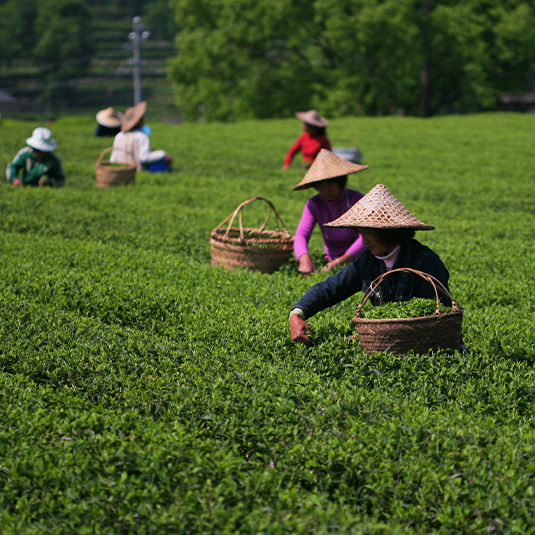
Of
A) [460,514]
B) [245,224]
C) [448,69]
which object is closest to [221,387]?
[460,514]

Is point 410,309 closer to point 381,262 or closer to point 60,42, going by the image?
point 381,262

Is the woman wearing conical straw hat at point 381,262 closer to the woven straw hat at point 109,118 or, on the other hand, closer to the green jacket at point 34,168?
the green jacket at point 34,168

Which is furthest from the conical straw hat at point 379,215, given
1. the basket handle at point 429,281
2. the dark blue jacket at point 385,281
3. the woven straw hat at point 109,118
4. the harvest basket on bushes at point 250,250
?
the woven straw hat at point 109,118

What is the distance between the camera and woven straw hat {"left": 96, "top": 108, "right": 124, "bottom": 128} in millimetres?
17703

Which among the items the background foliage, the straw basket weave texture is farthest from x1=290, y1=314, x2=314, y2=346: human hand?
the background foliage

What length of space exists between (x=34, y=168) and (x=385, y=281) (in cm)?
930

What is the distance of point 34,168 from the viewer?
1238cm

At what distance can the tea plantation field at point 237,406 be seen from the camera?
10.6 feet

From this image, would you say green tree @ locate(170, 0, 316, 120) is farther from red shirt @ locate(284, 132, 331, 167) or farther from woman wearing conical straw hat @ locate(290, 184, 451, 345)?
woman wearing conical straw hat @ locate(290, 184, 451, 345)

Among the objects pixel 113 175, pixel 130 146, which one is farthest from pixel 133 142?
pixel 113 175

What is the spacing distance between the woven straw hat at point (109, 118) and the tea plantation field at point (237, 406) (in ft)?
32.0

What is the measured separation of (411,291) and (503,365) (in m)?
0.82

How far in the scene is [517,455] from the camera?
3.55m

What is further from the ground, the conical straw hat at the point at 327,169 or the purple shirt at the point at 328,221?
the conical straw hat at the point at 327,169
